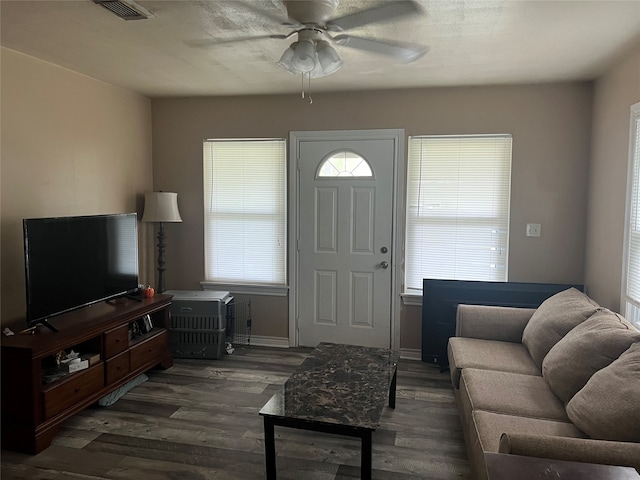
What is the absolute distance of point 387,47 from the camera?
2879 mm

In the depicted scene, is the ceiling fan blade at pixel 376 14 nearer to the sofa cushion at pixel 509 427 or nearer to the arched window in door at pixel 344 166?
the arched window in door at pixel 344 166

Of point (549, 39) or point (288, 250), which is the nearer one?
point (549, 39)

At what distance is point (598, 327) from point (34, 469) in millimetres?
3099

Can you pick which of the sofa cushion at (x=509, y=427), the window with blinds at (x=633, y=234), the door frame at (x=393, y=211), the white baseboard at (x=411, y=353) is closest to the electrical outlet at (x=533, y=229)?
the window with blinds at (x=633, y=234)

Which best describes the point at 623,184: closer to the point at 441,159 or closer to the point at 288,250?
the point at 441,159

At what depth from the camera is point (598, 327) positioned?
8.29 feet

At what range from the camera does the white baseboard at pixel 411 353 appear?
176 inches

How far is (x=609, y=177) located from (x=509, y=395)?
194 cm

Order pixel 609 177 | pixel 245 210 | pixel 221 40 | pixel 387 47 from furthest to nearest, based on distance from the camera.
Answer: pixel 245 210, pixel 609 177, pixel 221 40, pixel 387 47

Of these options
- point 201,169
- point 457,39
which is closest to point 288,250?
point 201,169

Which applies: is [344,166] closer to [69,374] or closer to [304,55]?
[304,55]

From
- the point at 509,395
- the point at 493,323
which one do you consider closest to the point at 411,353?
the point at 493,323

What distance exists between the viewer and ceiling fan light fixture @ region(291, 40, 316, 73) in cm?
244

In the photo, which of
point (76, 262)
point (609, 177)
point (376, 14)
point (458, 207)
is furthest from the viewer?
point (458, 207)
